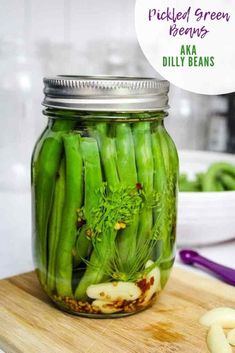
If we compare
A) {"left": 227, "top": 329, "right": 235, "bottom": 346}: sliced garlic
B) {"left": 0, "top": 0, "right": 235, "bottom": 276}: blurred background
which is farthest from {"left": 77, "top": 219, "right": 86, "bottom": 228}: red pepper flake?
{"left": 0, "top": 0, "right": 235, "bottom": 276}: blurred background

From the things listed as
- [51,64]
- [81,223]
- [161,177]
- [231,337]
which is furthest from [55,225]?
[51,64]

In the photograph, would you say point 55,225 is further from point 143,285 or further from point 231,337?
point 231,337

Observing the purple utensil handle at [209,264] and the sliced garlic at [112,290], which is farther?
the purple utensil handle at [209,264]

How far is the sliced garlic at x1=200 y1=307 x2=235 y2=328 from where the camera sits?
0.72m

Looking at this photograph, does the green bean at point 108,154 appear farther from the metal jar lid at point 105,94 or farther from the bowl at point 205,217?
the bowl at point 205,217

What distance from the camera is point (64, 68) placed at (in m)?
1.39

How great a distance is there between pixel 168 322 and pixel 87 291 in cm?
11

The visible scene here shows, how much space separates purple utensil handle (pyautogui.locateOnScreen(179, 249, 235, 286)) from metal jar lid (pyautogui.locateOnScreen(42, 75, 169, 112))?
0.31m

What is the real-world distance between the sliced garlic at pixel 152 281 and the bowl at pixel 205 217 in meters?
0.25

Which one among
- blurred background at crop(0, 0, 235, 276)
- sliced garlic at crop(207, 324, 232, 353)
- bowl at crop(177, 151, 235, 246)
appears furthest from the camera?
blurred background at crop(0, 0, 235, 276)

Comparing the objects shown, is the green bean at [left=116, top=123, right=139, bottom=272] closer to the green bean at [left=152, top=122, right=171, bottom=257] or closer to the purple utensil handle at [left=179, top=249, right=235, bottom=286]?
the green bean at [left=152, top=122, right=171, bottom=257]

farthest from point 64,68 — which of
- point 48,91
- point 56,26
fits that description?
point 48,91

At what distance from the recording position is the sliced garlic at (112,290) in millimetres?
702

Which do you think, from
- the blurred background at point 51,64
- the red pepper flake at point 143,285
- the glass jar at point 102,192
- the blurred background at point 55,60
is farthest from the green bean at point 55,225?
the blurred background at point 55,60
